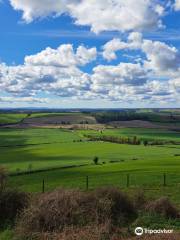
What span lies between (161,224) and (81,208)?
3.94m

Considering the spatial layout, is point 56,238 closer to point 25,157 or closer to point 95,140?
point 25,157

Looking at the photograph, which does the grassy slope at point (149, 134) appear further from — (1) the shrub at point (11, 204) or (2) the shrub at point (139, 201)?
(1) the shrub at point (11, 204)

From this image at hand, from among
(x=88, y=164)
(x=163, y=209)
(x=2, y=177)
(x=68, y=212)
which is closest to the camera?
(x=68, y=212)

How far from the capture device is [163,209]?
Result: 849 inches

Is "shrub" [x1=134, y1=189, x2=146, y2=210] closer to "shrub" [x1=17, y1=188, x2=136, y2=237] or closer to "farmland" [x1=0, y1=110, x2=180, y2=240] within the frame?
"farmland" [x1=0, y1=110, x2=180, y2=240]

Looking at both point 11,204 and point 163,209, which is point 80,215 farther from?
point 163,209

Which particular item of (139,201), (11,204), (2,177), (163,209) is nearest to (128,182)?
(139,201)

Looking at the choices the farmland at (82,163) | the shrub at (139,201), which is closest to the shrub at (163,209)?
the shrub at (139,201)

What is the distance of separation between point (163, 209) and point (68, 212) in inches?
212

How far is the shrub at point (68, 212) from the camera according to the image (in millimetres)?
18812

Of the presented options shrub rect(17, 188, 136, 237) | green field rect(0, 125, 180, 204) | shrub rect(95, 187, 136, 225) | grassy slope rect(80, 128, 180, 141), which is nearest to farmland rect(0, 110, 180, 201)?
green field rect(0, 125, 180, 204)

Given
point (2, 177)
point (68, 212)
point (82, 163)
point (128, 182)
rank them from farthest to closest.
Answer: point (82, 163) → point (128, 182) → point (2, 177) → point (68, 212)

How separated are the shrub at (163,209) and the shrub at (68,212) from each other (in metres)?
1.09

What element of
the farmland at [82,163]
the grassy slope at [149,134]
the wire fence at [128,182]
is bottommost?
the farmland at [82,163]
